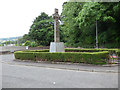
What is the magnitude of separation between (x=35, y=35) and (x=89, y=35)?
15349 millimetres

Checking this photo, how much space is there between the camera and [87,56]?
9.21m

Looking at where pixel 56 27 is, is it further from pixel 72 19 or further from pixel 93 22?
pixel 72 19

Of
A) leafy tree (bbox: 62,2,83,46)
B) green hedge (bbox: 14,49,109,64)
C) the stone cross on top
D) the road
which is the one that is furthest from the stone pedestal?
leafy tree (bbox: 62,2,83,46)

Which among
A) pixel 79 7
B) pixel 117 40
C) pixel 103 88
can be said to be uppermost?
pixel 79 7

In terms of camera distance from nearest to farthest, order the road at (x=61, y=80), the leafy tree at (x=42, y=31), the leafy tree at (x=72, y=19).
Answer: the road at (x=61, y=80) < the leafy tree at (x=72, y=19) < the leafy tree at (x=42, y=31)

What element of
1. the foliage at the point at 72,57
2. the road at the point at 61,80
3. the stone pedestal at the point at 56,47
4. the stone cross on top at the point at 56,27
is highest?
the stone cross on top at the point at 56,27

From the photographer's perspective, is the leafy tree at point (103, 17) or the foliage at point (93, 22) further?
the foliage at point (93, 22)

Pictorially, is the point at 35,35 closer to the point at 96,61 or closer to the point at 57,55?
the point at 57,55

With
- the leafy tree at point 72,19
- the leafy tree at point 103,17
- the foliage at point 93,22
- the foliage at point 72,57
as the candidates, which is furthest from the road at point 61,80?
the leafy tree at point 72,19

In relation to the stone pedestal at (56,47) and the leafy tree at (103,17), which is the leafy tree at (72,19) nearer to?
the leafy tree at (103,17)

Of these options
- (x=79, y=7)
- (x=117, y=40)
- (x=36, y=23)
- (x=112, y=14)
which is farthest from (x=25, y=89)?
(x=36, y=23)

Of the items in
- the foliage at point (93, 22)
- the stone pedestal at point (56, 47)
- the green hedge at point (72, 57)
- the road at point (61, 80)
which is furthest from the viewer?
the foliage at point (93, 22)

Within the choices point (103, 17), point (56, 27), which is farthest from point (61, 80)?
point (103, 17)

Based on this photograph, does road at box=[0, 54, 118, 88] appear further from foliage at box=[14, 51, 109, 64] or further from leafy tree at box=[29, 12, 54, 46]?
leafy tree at box=[29, 12, 54, 46]
